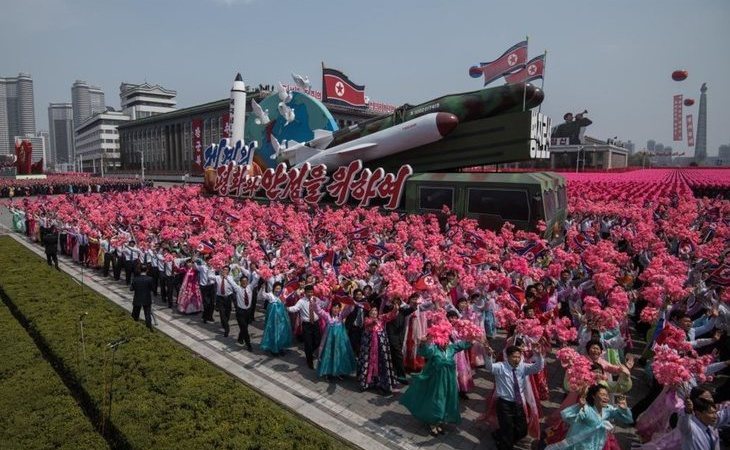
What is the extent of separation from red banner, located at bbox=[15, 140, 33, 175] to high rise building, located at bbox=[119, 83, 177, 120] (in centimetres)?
5921

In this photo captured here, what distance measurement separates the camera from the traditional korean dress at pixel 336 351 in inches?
333

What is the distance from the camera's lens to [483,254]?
1149 centimetres

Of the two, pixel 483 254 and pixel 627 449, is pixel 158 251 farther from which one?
pixel 627 449

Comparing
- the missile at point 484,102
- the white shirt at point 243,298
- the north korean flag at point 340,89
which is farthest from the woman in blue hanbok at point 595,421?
the north korean flag at point 340,89

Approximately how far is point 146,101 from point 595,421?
144320 mm

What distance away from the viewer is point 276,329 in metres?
9.64

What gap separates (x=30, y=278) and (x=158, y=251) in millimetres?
3711

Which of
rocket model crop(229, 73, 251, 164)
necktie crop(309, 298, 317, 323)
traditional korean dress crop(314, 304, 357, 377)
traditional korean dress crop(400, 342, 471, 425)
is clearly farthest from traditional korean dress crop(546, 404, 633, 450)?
rocket model crop(229, 73, 251, 164)

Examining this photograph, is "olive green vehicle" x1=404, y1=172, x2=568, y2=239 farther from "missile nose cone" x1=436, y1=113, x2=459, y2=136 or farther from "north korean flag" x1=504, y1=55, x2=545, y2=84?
"north korean flag" x1=504, y1=55, x2=545, y2=84

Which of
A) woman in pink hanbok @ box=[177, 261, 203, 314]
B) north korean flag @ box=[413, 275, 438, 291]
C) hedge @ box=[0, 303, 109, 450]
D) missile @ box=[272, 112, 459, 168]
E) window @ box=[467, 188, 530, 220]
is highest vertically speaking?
missile @ box=[272, 112, 459, 168]

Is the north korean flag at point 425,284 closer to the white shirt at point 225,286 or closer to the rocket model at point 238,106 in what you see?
the white shirt at point 225,286

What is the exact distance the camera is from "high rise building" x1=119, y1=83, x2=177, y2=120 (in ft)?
417

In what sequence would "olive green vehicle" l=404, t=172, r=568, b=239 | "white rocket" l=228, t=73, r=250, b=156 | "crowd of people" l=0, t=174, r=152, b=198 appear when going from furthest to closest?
"crowd of people" l=0, t=174, r=152, b=198 < "white rocket" l=228, t=73, r=250, b=156 < "olive green vehicle" l=404, t=172, r=568, b=239

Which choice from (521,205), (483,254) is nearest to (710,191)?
(521,205)
